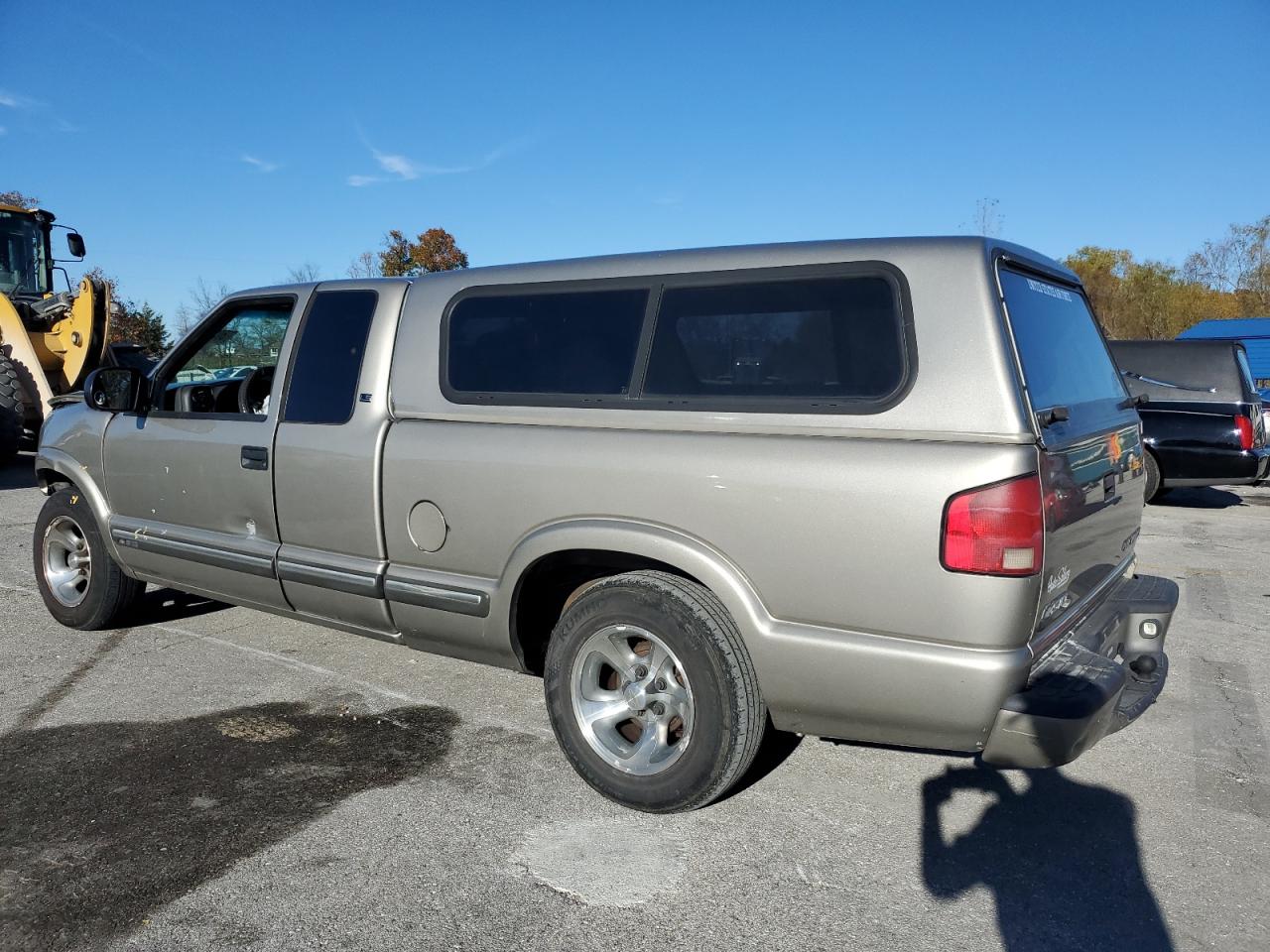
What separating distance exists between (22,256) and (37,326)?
4.28 ft

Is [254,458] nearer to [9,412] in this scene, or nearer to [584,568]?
[584,568]

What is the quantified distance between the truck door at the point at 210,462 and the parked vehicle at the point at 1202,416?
8.66 metres

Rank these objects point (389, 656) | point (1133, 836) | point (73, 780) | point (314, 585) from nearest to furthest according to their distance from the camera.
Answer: point (1133, 836) → point (73, 780) → point (314, 585) → point (389, 656)

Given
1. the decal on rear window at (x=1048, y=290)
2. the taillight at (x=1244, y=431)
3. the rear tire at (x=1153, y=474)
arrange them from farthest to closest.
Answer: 1. the rear tire at (x=1153, y=474)
2. the taillight at (x=1244, y=431)
3. the decal on rear window at (x=1048, y=290)

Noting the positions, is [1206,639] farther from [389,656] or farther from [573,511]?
[389,656]

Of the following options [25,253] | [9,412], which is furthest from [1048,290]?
[25,253]

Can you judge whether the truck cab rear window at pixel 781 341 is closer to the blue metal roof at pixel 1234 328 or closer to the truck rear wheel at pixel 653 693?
the truck rear wheel at pixel 653 693

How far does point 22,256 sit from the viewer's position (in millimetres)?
13578

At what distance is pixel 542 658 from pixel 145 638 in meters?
2.81

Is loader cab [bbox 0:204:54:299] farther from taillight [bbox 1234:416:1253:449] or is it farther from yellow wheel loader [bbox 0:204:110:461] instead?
taillight [bbox 1234:416:1253:449]

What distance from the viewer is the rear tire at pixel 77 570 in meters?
5.31

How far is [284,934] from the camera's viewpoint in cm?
262

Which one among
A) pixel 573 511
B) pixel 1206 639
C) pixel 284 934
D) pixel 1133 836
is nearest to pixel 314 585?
pixel 573 511

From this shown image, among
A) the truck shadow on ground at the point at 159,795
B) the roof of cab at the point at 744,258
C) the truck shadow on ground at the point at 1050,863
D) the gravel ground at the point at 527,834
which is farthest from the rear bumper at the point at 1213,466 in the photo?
the truck shadow on ground at the point at 159,795
